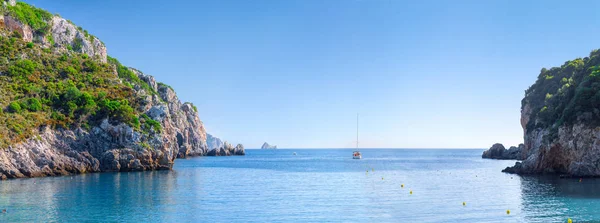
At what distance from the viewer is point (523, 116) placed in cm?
14250

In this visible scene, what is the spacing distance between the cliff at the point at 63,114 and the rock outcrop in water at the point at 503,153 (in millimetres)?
101543

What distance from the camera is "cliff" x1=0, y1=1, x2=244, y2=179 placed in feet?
238

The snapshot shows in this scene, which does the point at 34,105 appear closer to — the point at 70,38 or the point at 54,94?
the point at 54,94

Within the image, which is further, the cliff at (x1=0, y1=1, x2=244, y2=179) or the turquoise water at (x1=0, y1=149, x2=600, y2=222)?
the cliff at (x1=0, y1=1, x2=244, y2=179)

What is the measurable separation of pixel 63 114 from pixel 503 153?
13005cm

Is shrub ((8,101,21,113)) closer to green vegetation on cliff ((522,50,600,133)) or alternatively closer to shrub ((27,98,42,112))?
shrub ((27,98,42,112))

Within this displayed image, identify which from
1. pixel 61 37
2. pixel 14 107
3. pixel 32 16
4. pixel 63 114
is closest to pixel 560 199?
pixel 63 114

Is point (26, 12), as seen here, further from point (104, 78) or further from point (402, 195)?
point (402, 195)

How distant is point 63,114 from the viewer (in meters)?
81.4

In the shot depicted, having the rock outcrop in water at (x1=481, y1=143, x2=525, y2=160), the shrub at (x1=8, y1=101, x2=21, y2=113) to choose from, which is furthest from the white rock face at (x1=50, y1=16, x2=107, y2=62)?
the rock outcrop in water at (x1=481, y1=143, x2=525, y2=160)

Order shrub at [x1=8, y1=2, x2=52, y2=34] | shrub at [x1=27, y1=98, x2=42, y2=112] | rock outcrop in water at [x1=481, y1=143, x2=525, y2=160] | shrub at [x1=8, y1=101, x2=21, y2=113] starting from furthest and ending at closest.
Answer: rock outcrop in water at [x1=481, y1=143, x2=525, y2=160]
shrub at [x1=8, y1=2, x2=52, y2=34]
shrub at [x1=27, y1=98, x2=42, y2=112]
shrub at [x1=8, y1=101, x2=21, y2=113]

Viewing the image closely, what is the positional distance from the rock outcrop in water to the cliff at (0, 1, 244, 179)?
101543 mm

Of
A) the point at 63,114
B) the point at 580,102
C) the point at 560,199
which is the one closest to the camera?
the point at 560,199

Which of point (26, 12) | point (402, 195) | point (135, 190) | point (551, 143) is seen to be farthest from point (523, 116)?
point (26, 12)
